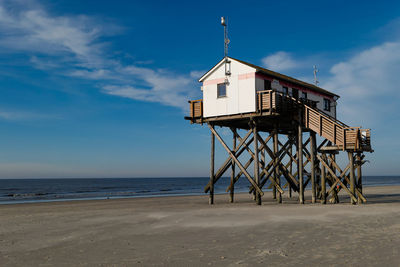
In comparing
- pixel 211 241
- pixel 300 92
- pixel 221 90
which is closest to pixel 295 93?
pixel 300 92

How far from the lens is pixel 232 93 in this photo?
2352 centimetres

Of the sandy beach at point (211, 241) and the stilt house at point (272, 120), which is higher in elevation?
the stilt house at point (272, 120)

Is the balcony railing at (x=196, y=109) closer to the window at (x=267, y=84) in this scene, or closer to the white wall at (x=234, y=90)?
the white wall at (x=234, y=90)

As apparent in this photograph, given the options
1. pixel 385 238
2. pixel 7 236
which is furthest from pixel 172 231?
pixel 385 238

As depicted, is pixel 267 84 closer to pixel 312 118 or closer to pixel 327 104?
pixel 312 118

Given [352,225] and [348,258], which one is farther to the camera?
[352,225]

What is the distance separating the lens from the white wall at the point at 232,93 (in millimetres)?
22695

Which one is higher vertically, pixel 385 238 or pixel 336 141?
pixel 336 141

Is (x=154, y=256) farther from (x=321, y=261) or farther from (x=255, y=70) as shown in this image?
(x=255, y=70)

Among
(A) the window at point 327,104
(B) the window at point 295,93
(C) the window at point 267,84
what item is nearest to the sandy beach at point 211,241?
(C) the window at point 267,84

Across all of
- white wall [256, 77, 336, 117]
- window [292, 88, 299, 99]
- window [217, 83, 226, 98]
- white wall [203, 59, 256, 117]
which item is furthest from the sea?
window [292, 88, 299, 99]

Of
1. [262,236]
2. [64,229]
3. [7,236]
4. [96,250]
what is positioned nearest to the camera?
[96,250]

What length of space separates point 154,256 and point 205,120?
1652 centimetres

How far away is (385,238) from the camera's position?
34.7ft
